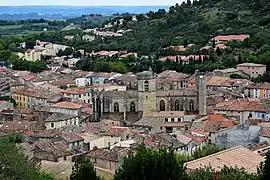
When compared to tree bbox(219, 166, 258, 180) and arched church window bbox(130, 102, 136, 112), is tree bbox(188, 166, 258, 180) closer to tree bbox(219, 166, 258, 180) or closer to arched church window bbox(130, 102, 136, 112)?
tree bbox(219, 166, 258, 180)

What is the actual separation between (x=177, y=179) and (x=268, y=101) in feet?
81.5

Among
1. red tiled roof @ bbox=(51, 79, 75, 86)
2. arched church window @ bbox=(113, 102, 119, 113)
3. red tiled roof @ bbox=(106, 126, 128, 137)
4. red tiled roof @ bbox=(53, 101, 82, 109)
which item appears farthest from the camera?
red tiled roof @ bbox=(51, 79, 75, 86)

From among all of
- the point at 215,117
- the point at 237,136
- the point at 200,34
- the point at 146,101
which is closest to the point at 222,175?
the point at 237,136

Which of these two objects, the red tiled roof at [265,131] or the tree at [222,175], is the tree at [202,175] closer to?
the tree at [222,175]

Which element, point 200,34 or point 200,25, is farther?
point 200,25

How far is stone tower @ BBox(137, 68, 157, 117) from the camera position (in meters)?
39.0

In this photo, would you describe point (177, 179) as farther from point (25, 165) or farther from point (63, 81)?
point (63, 81)

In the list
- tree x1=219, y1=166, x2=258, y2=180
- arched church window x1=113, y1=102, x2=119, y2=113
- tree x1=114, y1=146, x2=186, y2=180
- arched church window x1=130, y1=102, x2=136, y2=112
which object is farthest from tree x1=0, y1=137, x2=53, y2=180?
arched church window x1=113, y1=102, x2=119, y2=113

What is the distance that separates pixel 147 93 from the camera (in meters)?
39.3

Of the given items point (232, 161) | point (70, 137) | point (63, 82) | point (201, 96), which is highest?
point (201, 96)

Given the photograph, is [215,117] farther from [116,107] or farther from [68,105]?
[68,105]

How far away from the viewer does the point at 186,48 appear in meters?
76.8

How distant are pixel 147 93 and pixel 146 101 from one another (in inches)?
22.3

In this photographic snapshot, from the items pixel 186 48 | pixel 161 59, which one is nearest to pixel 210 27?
pixel 186 48
